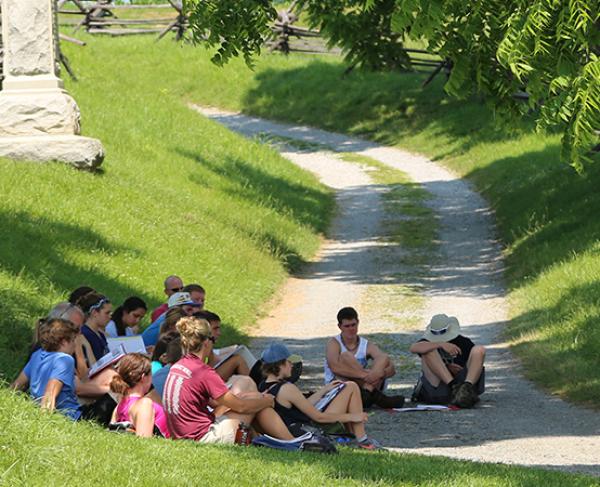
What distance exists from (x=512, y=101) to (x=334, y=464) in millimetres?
5568

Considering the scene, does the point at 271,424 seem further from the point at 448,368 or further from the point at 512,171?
the point at 512,171

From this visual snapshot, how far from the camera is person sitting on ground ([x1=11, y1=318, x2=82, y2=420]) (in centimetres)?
898

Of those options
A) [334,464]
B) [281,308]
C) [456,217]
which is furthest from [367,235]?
[334,464]

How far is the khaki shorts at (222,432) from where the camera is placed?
9328mm

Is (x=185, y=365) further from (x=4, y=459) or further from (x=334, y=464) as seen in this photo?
(x=4, y=459)

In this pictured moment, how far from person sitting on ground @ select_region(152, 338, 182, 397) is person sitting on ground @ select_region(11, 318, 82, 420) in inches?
44.0

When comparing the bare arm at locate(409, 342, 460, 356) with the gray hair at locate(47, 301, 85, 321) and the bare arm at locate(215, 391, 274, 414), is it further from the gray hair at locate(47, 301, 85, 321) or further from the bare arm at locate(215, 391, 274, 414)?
the gray hair at locate(47, 301, 85, 321)

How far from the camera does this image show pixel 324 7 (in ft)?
70.0

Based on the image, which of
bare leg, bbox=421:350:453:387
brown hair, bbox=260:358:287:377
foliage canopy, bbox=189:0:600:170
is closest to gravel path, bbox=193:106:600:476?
bare leg, bbox=421:350:453:387

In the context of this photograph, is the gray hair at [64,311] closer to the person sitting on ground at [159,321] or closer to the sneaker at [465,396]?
the person sitting on ground at [159,321]

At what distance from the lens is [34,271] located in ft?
46.6

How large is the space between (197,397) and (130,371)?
2.00ft

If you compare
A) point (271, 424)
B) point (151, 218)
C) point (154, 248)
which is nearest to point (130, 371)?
point (271, 424)

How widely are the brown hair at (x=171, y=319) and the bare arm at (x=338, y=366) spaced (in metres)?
1.94
